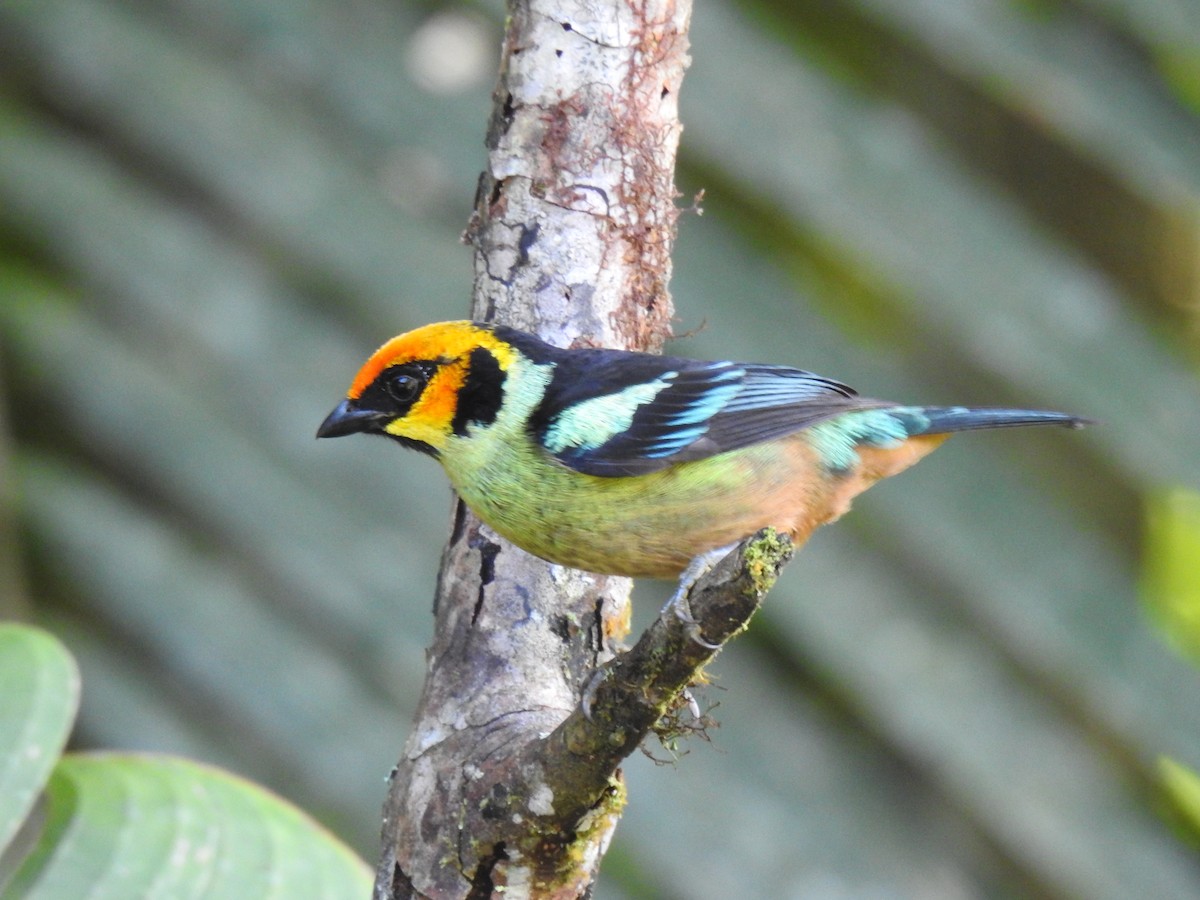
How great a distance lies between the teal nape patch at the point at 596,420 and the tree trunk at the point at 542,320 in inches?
10.6

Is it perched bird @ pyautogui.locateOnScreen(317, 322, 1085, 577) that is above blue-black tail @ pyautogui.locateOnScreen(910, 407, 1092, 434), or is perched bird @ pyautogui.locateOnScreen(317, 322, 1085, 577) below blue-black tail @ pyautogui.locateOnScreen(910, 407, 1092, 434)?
below

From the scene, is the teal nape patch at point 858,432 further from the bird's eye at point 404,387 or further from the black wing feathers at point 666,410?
the bird's eye at point 404,387

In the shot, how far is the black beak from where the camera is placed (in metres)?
2.92

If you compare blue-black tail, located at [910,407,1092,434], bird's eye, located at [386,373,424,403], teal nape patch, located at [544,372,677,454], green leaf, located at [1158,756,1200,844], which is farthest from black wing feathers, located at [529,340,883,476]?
green leaf, located at [1158,756,1200,844]

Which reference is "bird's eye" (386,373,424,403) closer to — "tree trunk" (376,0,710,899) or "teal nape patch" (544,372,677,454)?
"tree trunk" (376,0,710,899)

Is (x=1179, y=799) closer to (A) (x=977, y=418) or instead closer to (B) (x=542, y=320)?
(A) (x=977, y=418)

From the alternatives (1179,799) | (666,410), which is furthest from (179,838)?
(1179,799)

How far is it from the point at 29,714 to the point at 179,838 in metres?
0.47

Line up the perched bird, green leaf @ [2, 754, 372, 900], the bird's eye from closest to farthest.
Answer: the perched bird, green leaf @ [2, 754, 372, 900], the bird's eye

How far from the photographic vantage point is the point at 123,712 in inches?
182

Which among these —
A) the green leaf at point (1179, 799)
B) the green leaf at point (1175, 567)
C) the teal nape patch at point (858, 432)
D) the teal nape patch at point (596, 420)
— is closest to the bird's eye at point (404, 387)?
the teal nape patch at point (596, 420)

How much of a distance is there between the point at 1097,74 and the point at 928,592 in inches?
81.7

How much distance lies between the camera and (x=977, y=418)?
2869 mm

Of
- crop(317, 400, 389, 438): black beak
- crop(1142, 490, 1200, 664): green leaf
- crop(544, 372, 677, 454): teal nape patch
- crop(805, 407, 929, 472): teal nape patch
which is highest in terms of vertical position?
crop(1142, 490, 1200, 664): green leaf
